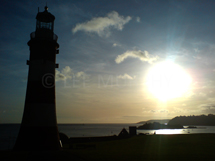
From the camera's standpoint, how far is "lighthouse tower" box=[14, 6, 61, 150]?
16.7 metres

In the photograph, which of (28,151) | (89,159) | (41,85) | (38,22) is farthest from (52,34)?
(89,159)

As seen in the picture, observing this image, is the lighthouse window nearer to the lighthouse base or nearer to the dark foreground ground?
the lighthouse base

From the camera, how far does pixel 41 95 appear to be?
679 inches

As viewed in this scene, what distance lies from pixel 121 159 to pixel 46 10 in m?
16.6

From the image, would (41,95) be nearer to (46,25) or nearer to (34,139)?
(34,139)

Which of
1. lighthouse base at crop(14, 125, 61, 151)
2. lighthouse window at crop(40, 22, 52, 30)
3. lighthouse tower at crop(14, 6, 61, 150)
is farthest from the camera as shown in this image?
lighthouse window at crop(40, 22, 52, 30)

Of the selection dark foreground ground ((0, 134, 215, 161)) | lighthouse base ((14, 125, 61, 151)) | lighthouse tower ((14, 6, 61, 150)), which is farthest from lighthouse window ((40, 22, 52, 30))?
dark foreground ground ((0, 134, 215, 161))

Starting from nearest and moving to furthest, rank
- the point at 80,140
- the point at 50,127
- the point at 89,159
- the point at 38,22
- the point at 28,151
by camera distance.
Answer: the point at 89,159, the point at 28,151, the point at 50,127, the point at 38,22, the point at 80,140

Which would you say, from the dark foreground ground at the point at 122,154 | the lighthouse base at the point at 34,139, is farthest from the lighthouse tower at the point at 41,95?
the dark foreground ground at the point at 122,154

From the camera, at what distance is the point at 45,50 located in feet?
59.1

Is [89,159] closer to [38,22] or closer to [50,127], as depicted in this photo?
[50,127]

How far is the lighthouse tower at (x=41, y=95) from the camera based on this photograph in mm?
16656

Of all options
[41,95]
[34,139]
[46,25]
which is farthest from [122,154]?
[46,25]

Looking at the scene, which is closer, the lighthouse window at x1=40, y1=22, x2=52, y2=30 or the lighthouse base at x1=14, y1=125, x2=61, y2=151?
the lighthouse base at x1=14, y1=125, x2=61, y2=151
